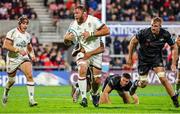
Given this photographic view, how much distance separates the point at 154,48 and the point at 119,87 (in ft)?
10.2

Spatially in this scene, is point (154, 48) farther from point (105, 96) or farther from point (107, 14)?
point (107, 14)

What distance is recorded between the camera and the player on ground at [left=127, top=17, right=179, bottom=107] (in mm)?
19875

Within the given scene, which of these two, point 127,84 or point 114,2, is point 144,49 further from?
point 114,2

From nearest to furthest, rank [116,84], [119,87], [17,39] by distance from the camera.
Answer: [17,39] < [116,84] < [119,87]


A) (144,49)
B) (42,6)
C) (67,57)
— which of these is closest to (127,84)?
(144,49)

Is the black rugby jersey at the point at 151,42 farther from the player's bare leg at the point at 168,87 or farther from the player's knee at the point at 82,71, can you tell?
the player's knee at the point at 82,71

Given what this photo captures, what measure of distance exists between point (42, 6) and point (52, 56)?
269 inches

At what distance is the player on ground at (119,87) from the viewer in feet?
74.2

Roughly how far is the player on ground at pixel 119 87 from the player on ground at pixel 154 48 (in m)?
1.85

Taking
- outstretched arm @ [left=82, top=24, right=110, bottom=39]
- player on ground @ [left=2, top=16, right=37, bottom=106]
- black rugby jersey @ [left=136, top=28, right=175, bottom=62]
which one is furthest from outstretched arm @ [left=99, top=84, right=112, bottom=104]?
outstretched arm @ [left=82, top=24, right=110, bottom=39]

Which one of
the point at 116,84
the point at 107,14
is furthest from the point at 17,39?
the point at 107,14

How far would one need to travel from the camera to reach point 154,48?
20.4 meters

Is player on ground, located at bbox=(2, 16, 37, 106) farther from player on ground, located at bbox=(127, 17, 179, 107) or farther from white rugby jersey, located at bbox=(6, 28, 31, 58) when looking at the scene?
player on ground, located at bbox=(127, 17, 179, 107)

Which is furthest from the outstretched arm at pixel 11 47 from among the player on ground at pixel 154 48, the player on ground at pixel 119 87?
the player on ground at pixel 119 87
